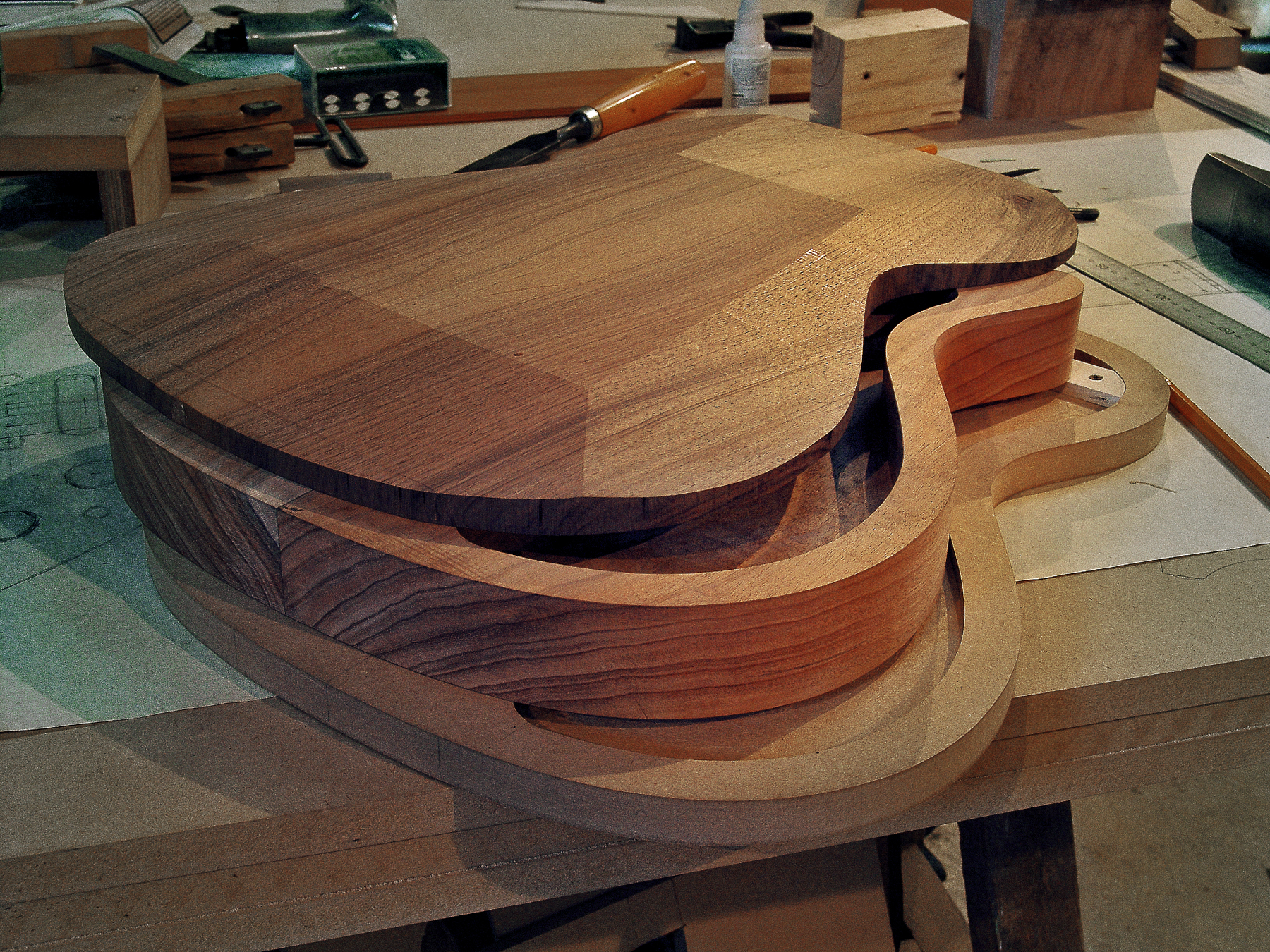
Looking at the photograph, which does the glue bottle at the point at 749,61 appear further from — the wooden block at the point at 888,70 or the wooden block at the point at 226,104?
the wooden block at the point at 226,104

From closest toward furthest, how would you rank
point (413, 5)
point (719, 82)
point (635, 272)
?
point (635, 272)
point (719, 82)
point (413, 5)

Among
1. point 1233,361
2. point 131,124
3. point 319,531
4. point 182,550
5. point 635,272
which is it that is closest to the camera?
point 319,531

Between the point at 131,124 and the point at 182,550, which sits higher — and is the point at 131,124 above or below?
above

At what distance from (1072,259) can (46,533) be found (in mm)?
1280

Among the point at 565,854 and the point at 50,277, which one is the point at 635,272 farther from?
the point at 50,277

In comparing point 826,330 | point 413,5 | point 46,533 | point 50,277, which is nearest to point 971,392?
point 826,330

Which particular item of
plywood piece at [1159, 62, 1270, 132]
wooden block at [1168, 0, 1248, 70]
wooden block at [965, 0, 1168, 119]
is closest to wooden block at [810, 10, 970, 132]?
wooden block at [965, 0, 1168, 119]

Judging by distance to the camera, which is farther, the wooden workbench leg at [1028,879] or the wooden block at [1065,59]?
the wooden block at [1065,59]

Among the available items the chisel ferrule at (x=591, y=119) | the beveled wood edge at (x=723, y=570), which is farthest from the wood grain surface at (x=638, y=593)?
the chisel ferrule at (x=591, y=119)

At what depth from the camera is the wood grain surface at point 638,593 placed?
23.9 inches

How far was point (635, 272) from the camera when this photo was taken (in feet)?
2.93

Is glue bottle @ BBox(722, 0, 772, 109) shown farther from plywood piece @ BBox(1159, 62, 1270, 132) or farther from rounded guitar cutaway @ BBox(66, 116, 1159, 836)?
plywood piece @ BBox(1159, 62, 1270, 132)

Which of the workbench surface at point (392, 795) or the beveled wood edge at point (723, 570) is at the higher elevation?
the beveled wood edge at point (723, 570)

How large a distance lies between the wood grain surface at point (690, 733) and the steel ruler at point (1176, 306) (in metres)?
0.63
